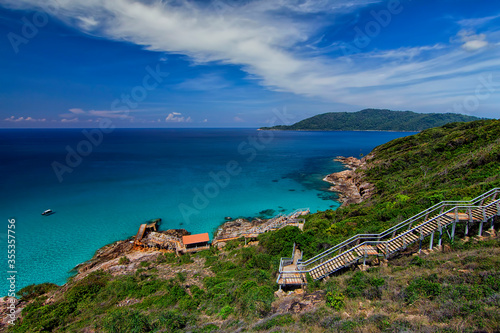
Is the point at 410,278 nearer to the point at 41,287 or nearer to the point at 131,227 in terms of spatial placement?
the point at 41,287

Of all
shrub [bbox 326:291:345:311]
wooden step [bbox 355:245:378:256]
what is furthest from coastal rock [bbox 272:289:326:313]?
wooden step [bbox 355:245:378:256]

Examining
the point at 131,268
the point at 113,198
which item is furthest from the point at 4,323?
the point at 113,198

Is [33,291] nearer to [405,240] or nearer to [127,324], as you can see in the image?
[127,324]

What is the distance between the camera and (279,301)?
10.0 meters

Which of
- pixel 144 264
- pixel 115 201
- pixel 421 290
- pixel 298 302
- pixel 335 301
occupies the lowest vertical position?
pixel 144 264

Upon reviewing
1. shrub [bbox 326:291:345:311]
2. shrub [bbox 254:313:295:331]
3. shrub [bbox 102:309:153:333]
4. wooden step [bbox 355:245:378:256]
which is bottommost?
shrub [bbox 102:309:153:333]

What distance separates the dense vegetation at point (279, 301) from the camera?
7.09 metres

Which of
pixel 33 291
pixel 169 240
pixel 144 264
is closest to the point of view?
pixel 33 291

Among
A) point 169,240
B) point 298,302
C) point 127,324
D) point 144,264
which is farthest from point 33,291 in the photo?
point 298,302

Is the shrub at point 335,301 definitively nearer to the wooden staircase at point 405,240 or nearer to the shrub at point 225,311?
the wooden staircase at point 405,240

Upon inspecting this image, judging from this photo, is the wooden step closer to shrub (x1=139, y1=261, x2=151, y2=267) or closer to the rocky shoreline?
shrub (x1=139, y1=261, x2=151, y2=267)

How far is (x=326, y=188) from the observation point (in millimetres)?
45406

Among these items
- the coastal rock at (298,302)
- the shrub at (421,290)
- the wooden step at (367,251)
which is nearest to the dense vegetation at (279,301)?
the shrub at (421,290)

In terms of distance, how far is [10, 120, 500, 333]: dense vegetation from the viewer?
7.09 m
